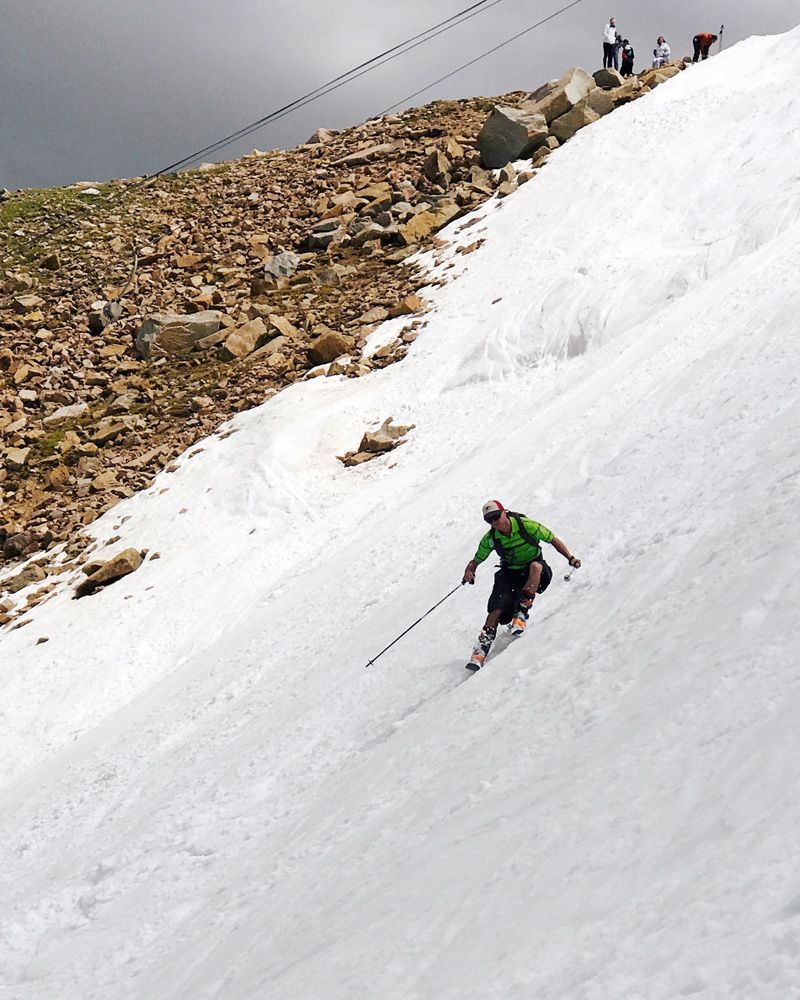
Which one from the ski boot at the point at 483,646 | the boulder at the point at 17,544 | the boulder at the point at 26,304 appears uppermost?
the boulder at the point at 26,304

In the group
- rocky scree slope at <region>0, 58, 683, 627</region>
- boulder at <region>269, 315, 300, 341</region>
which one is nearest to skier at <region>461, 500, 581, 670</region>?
rocky scree slope at <region>0, 58, 683, 627</region>

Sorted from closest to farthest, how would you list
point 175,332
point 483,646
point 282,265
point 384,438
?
point 483,646 → point 384,438 → point 175,332 → point 282,265

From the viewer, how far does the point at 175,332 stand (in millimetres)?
27203

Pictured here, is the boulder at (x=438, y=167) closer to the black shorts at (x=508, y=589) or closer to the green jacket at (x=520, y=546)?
the green jacket at (x=520, y=546)

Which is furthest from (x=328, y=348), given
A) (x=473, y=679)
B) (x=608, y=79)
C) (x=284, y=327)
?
(x=608, y=79)

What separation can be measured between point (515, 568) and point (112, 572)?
11.4m

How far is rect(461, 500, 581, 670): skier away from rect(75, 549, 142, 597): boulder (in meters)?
11.0

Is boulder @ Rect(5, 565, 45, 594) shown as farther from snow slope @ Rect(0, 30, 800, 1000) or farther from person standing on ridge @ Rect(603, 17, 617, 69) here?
person standing on ridge @ Rect(603, 17, 617, 69)

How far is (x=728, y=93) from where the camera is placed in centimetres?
2656

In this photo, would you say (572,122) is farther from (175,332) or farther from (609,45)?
(175,332)

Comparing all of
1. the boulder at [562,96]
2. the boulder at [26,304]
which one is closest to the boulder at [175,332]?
the boulder at [26,304]

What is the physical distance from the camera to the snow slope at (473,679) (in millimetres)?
3881

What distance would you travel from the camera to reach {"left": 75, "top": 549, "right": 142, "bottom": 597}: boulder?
17672mm

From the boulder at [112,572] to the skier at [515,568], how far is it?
1096cm
